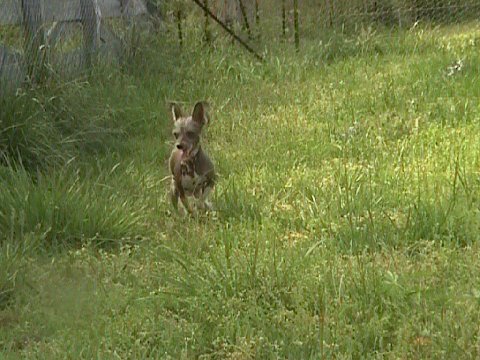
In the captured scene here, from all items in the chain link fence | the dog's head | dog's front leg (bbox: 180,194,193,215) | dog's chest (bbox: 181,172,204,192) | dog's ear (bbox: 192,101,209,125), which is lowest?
dog's front leg (bbox: 180,194,193,215)

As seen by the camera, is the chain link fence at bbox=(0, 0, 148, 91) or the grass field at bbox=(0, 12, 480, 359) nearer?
the grass field at bbox=(0, 12, 480, 359)

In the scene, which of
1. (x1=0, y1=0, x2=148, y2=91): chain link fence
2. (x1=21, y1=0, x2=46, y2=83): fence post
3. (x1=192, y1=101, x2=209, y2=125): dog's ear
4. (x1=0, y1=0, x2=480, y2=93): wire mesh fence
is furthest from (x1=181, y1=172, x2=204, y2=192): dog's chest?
(x1=21, y1=0, x2=46, y2=83): fence post

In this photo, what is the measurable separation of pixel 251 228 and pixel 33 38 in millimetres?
3144

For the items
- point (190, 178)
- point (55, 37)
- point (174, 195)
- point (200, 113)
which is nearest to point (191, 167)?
point (190, 178)

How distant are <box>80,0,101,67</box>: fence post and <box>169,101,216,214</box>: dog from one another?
3.18 metres

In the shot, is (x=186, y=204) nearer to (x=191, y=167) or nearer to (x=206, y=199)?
(x=206, y=199)

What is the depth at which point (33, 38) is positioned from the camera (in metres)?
7.27

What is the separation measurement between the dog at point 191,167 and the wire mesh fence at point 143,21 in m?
1.77

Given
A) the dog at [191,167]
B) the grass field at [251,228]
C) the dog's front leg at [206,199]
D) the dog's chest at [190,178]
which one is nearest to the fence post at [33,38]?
the grass field at [251,228]

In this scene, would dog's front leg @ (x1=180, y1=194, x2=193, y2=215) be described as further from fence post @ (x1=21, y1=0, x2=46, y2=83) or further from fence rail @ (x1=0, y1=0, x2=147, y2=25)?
fence rail @ (x1=0, y1=0, x2=147, y2=25)

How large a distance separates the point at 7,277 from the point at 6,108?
2212 mm

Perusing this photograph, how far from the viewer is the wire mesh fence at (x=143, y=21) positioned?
722 cm

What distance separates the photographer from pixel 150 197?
5910 mm

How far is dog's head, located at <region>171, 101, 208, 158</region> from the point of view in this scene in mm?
Answer: 5527
